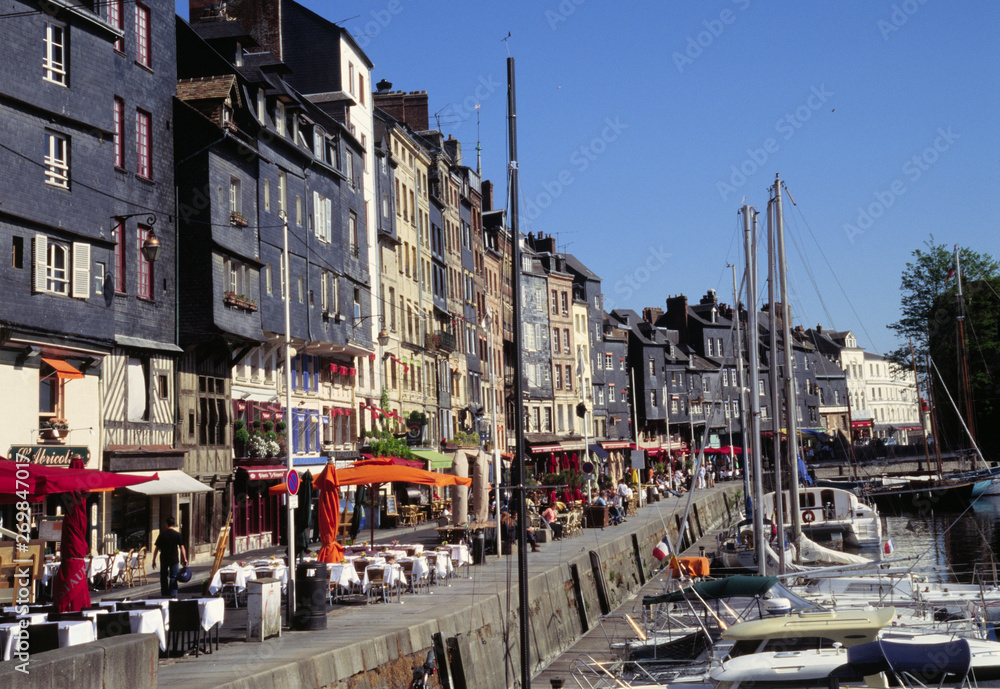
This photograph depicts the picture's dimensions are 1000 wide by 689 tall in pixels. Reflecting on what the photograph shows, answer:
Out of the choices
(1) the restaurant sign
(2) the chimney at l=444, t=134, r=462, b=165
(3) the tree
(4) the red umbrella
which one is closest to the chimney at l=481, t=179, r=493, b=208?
(2) the chimney at l=444, t=134, r=462, b=165

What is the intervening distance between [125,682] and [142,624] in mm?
3502

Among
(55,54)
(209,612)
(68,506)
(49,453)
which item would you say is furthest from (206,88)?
(209,612)

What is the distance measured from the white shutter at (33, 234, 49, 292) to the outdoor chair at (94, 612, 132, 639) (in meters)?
15.2

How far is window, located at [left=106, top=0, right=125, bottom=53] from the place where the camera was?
103ft

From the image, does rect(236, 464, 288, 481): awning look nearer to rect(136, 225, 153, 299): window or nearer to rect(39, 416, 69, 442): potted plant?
rect(136, 225, 153, 299): window

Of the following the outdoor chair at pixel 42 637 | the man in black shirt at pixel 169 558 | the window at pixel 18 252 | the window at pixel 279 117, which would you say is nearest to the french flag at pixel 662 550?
the man in black shirt at pixel 169 558

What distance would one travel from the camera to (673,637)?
21.5 metres

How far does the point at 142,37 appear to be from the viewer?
33875mm

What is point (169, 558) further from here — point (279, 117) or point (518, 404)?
point (279, 117)

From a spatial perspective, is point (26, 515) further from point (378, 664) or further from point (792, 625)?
point (792, 625)

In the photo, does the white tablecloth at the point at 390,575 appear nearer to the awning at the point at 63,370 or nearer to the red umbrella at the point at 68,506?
the red umbrella at the point at 68,506

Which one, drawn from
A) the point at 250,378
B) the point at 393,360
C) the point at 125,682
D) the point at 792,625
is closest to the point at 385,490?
the point at 393,360

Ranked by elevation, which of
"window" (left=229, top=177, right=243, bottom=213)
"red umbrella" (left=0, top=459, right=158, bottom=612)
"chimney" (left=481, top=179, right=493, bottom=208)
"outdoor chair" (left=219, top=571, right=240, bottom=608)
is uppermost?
"chimney" (left=481, top=179, right=493, bottom=208)

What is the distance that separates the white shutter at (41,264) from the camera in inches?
1091
